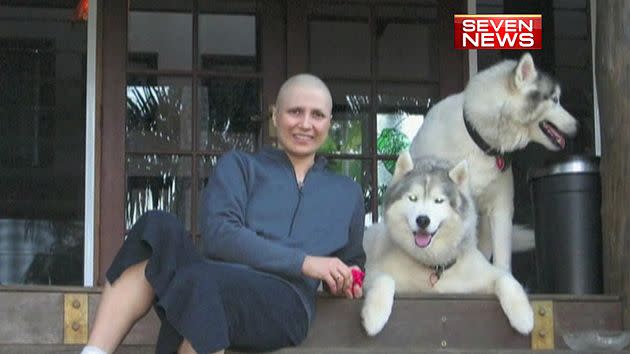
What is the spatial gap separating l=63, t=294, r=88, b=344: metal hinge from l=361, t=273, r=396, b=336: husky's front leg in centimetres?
90

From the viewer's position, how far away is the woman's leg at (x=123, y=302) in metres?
2.94

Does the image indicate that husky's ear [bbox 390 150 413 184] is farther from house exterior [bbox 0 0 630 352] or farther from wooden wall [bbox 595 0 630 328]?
house exterior [bbox 0 0 630 352]

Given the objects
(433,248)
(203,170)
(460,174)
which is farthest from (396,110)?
(433,248)

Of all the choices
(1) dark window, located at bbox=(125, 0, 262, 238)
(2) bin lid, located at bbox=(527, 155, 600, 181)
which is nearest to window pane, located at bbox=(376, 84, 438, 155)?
(1) dark window, located at bbox=(125, 0, 262, 238)

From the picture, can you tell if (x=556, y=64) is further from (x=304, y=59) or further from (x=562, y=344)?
(x=562, y=344)

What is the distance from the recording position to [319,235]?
3.28 metres

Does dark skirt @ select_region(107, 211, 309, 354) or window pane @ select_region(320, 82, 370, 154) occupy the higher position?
window pane @ select_region(320, 82, 370, 154)

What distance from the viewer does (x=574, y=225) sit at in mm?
4113

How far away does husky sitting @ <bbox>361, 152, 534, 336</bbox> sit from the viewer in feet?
11.9

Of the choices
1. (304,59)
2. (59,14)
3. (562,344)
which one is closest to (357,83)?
(304,59)

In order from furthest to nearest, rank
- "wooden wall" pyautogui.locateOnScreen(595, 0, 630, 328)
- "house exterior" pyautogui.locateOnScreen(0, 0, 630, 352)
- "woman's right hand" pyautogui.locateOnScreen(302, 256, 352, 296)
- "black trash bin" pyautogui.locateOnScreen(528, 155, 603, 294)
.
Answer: "house exterior" pyautogui.locateOnScreen(0, 0, 630, 352)
"black trash bin" pyautogui.locateOnScreen(528, 155, 603, 294)
"wooden wall" pyautogui.locateOnScreen(595, 0, 630, 328)
"woman's right hand" pyautogui.locateOnScreen(302, 256, 352, 296)

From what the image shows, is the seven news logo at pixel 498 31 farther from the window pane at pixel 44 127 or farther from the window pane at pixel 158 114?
the window pane at pixel 44 127

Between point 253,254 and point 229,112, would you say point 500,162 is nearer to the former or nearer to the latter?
point 253,254

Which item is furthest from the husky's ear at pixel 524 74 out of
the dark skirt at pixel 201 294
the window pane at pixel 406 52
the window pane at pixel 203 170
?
the window pane at pixel 203 170
